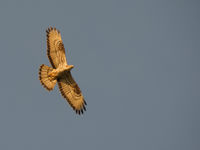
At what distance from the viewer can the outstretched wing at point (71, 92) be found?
21.9 meters

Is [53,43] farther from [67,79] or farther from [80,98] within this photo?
[80,98]

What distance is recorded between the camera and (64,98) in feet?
72.7

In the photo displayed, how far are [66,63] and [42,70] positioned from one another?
1478mm

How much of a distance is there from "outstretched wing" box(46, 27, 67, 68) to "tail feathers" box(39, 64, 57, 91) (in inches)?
25.4

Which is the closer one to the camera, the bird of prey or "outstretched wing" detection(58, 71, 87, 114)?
the bird of prey

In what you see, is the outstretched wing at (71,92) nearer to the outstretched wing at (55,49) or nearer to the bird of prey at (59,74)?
→ the bird of prey at (59,74)

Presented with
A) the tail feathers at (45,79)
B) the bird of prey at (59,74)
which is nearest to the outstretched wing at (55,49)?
the bird of prey at (59,74)

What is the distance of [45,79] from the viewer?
2175 centimetres

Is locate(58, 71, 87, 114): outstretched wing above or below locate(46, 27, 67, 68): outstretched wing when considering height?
below

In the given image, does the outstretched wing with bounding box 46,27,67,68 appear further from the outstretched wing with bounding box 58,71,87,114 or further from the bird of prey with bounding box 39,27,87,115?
the outstretched wing with bounding box 58,71,87,114

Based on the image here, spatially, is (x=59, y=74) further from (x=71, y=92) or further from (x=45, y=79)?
(x=71, y=92)

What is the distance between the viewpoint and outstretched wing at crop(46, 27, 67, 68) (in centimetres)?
2138

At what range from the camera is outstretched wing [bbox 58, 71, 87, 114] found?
21.9 metres

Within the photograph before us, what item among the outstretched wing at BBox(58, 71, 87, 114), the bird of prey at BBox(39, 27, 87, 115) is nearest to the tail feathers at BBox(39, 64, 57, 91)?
the bird of prey at BBox(39, 27, 87, 115)
